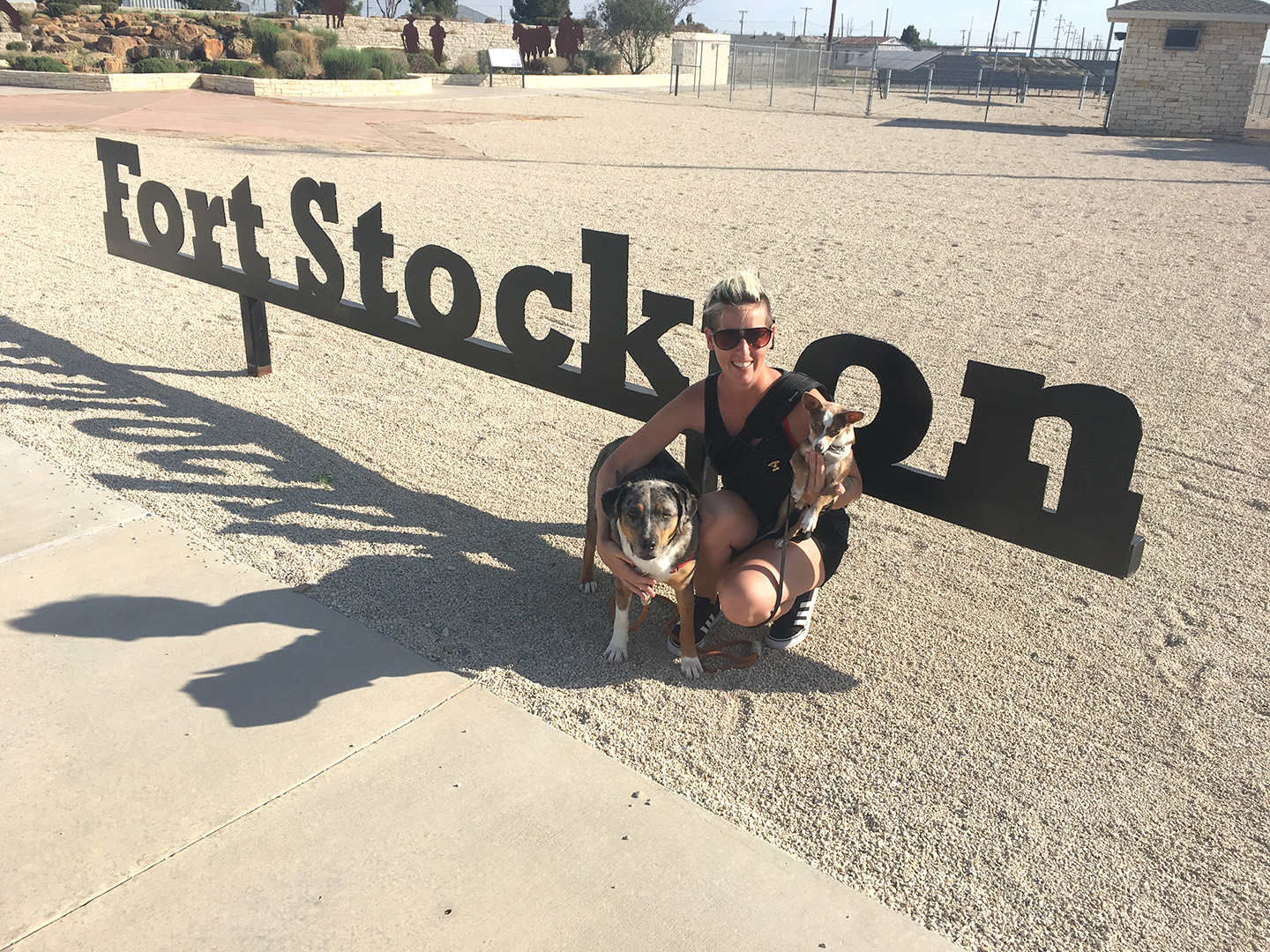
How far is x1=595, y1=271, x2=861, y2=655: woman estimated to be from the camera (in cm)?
328

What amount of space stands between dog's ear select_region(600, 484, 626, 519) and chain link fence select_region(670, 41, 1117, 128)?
95.5ft

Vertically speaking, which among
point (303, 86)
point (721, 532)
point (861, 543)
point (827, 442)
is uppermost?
point (303, 86)

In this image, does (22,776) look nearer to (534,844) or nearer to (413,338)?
(534,844)

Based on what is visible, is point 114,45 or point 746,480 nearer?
point 746,480

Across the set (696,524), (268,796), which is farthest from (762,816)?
(268,796)

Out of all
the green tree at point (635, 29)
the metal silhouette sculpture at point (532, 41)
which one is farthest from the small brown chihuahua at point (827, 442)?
the green tree at point (635, 29)

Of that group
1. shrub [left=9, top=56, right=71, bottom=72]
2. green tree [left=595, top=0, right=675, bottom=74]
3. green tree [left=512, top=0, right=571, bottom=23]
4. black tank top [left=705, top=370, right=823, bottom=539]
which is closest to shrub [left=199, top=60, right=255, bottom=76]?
shrub [left=9, top=56, right=71, bottom=72]

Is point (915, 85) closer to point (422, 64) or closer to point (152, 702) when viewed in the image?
point (422, 64)

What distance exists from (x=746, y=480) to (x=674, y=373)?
0.82 meters

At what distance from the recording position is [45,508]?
452 centimetres

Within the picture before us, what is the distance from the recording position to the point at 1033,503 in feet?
11.3

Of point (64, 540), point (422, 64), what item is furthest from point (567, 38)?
point (64, 540)

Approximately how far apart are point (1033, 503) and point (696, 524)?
3.83ft

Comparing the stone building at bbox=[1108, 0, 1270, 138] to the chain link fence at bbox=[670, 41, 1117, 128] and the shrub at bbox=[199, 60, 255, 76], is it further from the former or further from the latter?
the shrub at bbox=[199, 60, 255, 76]
